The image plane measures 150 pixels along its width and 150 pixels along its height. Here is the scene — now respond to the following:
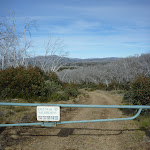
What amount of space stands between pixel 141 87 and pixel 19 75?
323 inches

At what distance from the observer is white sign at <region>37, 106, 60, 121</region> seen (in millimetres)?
3510

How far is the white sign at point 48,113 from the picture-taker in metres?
3.51

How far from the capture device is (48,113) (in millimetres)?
3525

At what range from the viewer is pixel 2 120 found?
5758 millimetres

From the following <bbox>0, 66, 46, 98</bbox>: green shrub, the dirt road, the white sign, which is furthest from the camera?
<bbox>0, 66, 46, 98</bbox>: green shrub

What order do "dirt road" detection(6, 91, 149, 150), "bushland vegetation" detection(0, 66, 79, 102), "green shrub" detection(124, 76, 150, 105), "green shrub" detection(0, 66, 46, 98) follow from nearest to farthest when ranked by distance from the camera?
"dirt road" detection(6, 91, 149, 150)
"green shrub" detection(124, 76, 150, 105)
"bushland vegetation" detection(0, 66, 79, 102)
"green shrub" detection(0, 66, 46, 98)

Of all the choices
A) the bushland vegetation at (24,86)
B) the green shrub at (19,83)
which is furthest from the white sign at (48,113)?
the green shrub at (19,83)

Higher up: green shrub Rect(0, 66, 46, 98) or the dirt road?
green shrub Rect(0, 66, 46, 98)

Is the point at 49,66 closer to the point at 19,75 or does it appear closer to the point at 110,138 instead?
the point at 19,75

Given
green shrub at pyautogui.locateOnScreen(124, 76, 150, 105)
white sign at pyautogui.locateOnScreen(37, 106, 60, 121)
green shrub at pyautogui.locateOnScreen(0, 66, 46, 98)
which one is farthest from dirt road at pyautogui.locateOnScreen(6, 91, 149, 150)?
green shrub at pyautogui.locateOnScreen(0, 66, 46, 98)

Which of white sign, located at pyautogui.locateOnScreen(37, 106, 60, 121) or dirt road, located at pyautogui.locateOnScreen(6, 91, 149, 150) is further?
dirt road, located at pyautogui.locateOnScreen(6, 91, 149, 150)

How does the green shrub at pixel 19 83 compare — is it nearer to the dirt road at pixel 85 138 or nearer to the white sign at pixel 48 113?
the dirt road at pixel 85 138

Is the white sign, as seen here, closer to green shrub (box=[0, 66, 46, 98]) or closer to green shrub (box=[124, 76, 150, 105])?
green shrub (box=[124, 76, 150, 105])

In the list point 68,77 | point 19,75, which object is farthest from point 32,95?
point 68,77
